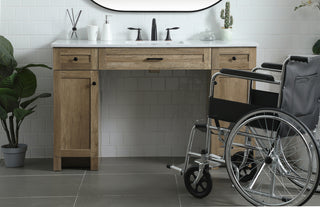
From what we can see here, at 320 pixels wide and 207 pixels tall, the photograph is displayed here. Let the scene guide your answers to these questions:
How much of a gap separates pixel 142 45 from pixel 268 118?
1.27m

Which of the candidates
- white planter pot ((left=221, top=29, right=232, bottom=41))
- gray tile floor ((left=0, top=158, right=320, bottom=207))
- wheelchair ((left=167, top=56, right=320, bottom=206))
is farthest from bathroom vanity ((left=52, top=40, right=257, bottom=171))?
wheelchair ((left=167, top=56, right=320, bottom=206))

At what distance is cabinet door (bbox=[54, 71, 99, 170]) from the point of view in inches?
148

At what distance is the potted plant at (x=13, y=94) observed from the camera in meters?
3.77

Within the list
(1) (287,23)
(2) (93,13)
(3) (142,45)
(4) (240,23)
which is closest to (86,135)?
(3) (142,45)

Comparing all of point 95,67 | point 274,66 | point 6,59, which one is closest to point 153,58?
point 95,67

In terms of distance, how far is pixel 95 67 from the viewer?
375cm

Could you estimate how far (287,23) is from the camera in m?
4.28

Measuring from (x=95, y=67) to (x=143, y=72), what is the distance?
2.06 feet

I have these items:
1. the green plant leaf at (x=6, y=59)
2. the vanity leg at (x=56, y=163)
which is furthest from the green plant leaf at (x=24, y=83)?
the vanity leg at (x=56, y=163)

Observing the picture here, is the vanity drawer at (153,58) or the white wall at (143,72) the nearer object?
the vanity drawer at (153,58)

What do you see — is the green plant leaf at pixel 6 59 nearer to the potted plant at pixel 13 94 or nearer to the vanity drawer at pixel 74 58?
the potted plant at pixel 13 94

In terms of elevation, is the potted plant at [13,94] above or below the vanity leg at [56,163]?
above

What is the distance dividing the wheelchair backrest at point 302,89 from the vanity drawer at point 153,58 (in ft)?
3.26

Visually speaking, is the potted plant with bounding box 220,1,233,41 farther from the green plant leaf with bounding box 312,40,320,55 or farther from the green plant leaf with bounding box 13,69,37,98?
the green plant leaf with bounding box 13,69,37,98
